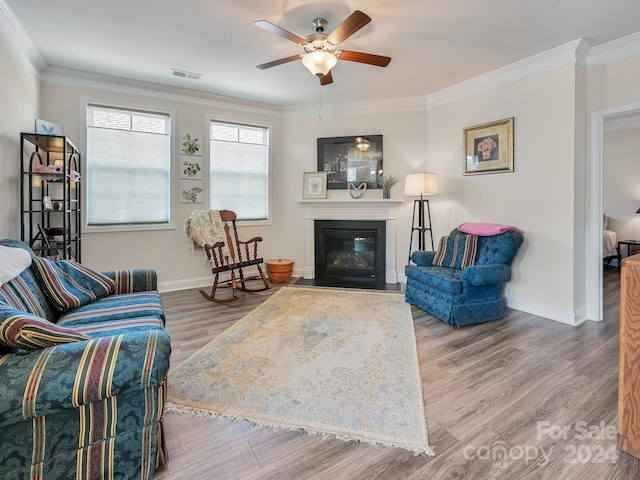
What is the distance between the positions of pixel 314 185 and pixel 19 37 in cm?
343

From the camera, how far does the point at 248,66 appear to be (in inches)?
138

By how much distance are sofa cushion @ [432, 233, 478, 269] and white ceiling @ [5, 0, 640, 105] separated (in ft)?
6.24

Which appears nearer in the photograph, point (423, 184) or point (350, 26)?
point (350, 26)

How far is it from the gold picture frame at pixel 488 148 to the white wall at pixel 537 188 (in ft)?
0.22

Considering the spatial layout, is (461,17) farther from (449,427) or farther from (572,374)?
(449,427)

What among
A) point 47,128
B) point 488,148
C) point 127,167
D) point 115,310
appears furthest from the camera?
point 127,167

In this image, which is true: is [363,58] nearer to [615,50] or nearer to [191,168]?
[615,50]

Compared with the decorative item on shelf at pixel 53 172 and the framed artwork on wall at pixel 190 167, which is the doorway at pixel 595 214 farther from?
the decorative item on shelf at pixel 53 172

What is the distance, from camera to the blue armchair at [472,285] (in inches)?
115

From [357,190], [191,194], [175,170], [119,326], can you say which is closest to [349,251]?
[357,190]

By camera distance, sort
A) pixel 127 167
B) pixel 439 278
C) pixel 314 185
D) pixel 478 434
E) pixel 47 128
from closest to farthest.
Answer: pixel 478 434 < pixel 439 278 < pixel 47 128 < pixel 127 167 < pixel 314 185

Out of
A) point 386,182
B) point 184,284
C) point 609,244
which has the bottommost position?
point 184,284

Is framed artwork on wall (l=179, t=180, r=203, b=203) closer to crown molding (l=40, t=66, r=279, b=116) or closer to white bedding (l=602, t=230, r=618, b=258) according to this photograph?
crown molding (l=40, t=66, r=279, b=116)

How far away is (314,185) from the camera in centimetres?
486
